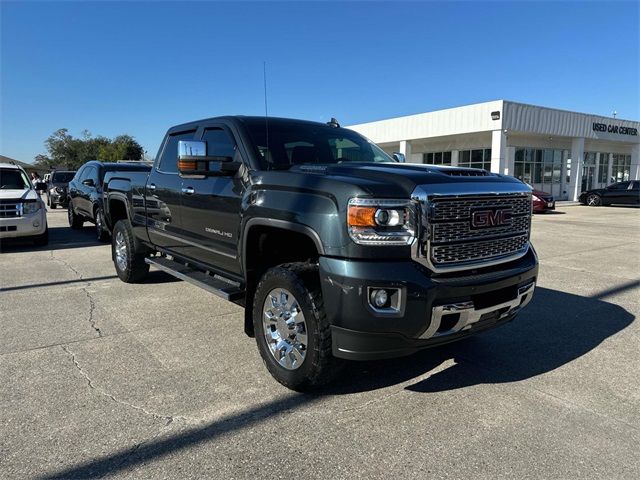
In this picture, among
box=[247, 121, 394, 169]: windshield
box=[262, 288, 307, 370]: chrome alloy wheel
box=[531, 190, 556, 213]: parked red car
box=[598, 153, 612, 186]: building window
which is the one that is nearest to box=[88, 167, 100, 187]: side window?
box=[247, 121, 394, 169]: windshield

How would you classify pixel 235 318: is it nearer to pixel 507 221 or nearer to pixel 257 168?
pixel 257 168

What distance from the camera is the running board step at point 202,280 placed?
4.16 meters

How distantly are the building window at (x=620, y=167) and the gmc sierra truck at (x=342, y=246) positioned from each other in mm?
38834

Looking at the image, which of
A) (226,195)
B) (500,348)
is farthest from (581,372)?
(226,195)

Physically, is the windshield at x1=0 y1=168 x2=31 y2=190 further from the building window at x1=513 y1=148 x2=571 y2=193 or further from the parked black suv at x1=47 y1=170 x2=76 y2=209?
the building window at x1=513 y1=148 x2=571 y2=193

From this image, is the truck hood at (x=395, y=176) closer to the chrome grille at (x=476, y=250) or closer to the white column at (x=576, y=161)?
Answer: the chrome grille at (x=476, y=250)

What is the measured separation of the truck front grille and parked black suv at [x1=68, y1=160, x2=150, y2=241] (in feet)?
27.8

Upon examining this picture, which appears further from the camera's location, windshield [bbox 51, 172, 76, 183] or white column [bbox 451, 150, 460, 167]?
white column [bbox 451, 150, 460, 167]

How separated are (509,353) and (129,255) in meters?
4.91

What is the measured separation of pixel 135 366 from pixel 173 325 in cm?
108

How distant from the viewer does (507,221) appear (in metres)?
3.62

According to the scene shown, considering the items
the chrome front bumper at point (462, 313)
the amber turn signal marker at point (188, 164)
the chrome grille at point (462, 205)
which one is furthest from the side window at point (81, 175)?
the chrome front bumper at point (462, 313)

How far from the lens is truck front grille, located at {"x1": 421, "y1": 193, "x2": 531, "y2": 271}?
315 centimetres

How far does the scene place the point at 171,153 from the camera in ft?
18.6
